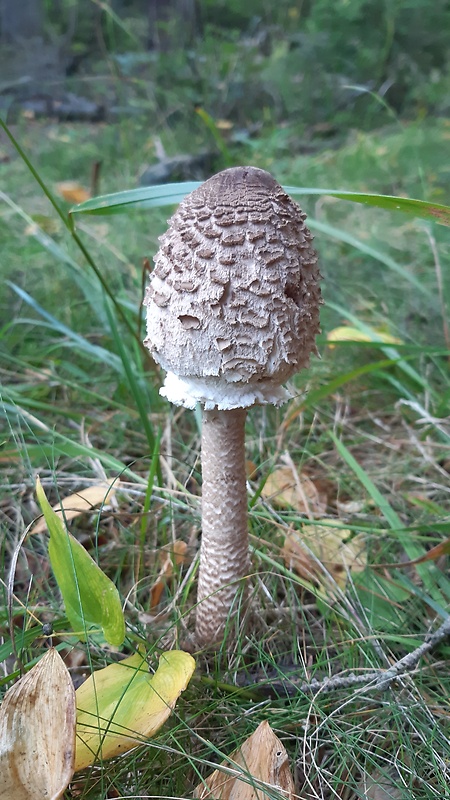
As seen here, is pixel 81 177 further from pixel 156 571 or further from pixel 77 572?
pixel 77 572

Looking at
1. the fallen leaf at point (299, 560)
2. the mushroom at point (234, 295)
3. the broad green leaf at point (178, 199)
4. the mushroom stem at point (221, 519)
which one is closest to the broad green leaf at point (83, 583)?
the mushroom stem at point (221, 519)

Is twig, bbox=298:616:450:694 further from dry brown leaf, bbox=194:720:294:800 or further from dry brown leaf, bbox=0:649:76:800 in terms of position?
dry brown leaf, bbox=0:649:76:800

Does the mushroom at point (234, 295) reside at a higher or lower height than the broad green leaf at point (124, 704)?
higher

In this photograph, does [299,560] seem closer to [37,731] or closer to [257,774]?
[257,774]

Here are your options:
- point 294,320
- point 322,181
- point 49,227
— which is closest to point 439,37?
point 322,181

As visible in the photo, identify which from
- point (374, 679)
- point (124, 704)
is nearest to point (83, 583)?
point (124, 704)

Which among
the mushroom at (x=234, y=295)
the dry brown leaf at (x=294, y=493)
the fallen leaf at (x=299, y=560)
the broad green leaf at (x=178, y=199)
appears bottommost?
the fallen leaf at (x=299, y=560)

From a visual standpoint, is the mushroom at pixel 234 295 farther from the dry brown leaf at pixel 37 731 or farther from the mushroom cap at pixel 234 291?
the dry brown leaf at pixel 37 731
